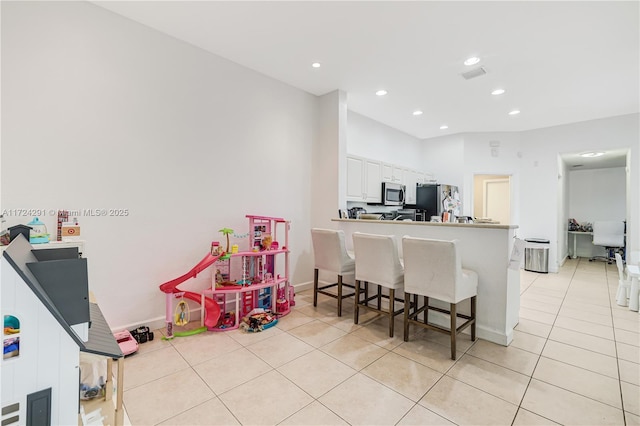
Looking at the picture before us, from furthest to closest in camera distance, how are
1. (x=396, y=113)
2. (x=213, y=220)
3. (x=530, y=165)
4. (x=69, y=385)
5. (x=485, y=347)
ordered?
(x=530, y=165)
(x=396, y=113)
(x=213, y=220)
(x=485, y=347)
(x=69, y=385)

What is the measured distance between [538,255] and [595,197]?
11.5 ft

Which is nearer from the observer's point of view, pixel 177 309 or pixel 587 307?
pixel 177 309

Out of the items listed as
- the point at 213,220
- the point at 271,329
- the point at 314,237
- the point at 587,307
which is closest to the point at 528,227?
the point at 587,307

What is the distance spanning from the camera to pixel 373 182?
499cm

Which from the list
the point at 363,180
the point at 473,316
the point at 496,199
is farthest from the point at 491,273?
the point at 496,199

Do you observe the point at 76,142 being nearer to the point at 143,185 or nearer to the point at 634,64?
the point at 143,185

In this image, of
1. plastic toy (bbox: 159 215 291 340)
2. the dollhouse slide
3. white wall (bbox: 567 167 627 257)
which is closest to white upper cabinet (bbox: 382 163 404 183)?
plastic toy (bbox: 159 215 291 340)

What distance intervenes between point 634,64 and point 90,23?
5.75m

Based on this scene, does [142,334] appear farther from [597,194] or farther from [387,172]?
[597,194]

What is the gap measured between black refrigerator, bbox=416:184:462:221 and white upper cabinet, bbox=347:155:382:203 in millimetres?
1371

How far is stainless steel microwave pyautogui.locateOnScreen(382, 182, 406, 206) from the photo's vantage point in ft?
17.0

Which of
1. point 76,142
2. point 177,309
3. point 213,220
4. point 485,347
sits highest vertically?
point 76,142

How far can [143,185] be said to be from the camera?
2734mm

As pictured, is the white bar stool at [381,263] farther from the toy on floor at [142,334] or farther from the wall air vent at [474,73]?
the wall air vent at [474,73]
